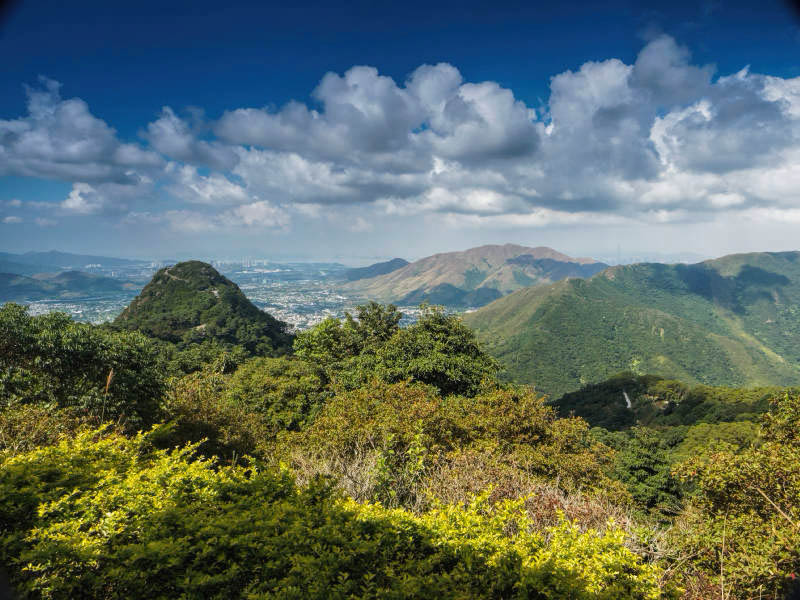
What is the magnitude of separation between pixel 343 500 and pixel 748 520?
7.95 m

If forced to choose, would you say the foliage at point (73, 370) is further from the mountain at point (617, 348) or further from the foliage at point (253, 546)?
the mountain at point (617, 348)

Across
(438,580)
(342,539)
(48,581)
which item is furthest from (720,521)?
(48,581)

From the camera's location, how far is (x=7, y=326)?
35.9 ft

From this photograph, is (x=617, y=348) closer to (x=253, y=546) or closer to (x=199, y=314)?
(x=199, y=314)

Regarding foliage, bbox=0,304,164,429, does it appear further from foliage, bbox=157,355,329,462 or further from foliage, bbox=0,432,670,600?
foliage, bbox=0,432,670,600

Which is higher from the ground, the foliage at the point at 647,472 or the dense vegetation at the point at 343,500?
the dense vegetation at the point at 343,500

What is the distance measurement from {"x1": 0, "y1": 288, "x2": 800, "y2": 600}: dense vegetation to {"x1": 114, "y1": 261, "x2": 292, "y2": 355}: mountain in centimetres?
4963

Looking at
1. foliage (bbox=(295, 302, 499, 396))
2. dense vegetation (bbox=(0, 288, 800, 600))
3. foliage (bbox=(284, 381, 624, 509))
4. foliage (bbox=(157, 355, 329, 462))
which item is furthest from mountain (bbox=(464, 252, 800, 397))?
dense vegetation (bbox=(0, 288, 800, 600))

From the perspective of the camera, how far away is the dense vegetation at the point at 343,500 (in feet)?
13.0

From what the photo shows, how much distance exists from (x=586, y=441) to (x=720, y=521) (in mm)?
6124

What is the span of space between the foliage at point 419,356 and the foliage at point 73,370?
27.1 feet

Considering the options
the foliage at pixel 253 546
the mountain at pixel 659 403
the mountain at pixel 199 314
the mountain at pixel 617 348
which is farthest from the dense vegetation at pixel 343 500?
the mountain at pixel 617 348

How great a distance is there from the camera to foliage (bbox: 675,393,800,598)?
19.1 feet

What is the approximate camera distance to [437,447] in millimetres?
9531
